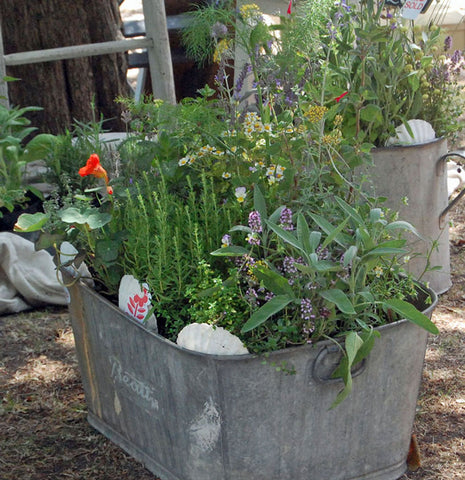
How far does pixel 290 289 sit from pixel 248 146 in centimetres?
53

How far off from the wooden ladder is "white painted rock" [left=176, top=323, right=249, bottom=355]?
218cm

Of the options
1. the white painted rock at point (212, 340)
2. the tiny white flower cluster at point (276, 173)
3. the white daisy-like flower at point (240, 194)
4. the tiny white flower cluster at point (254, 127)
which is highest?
the tiny white flower cluster at point (254, 127)

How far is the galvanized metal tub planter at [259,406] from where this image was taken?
1.66 meters

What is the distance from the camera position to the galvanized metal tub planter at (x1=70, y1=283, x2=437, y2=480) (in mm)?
1662

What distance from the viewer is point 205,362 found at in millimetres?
1631

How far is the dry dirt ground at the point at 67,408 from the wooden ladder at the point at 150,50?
1.27 meters

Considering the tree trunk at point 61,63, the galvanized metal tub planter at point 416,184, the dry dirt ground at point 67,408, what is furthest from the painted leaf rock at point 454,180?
the tree trunk at point 61,63

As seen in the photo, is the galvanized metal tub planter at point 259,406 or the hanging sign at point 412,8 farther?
the hanging sign at point 412,8

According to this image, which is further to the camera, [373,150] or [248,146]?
[373,150]

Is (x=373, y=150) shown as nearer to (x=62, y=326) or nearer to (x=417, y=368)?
(x=417, y=368)

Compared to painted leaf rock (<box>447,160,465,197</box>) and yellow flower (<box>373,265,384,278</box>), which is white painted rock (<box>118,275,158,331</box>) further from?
painted leaf rock (<box>447,160,465,197</box>)

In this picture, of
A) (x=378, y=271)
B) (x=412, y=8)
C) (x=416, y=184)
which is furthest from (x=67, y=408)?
(x=412, y=8)

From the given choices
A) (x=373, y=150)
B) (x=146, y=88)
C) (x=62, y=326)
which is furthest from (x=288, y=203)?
(x=146, y=88)

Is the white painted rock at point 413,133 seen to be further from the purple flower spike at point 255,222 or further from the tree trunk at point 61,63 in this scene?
the tree trunk at point 61,63
